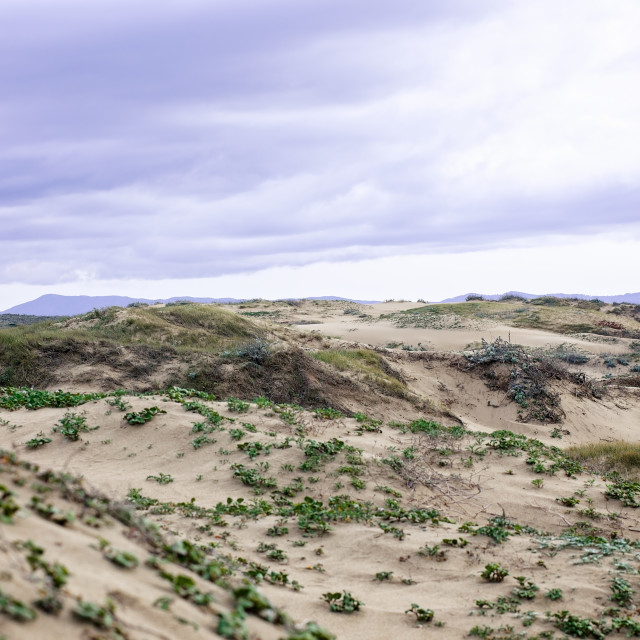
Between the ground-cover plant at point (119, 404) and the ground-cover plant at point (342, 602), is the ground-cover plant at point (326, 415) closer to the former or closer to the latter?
the ground-cover plant at point (119, 404)

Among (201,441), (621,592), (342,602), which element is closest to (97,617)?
(342,602)

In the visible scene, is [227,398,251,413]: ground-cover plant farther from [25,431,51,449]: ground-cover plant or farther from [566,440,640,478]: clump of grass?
[566,440,640,478]: clump of grass

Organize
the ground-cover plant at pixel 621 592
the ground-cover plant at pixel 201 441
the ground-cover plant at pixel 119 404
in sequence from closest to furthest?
the ground-cover plant at pixel 621 592 < the ground-cover plant at pixel 201 441 < the ground-cover plant at pixel 119 404

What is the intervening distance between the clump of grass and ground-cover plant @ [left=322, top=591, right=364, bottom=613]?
19.9ft

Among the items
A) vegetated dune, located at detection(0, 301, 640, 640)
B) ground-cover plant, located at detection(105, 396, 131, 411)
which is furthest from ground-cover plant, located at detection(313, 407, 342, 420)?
ground-cover plant, located at detection(105, 396, 131, 411)

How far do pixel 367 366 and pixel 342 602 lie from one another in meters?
11.0

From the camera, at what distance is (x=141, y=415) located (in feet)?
29.0

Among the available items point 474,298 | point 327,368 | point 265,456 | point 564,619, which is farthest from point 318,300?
point 564,619

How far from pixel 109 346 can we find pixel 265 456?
7406mm

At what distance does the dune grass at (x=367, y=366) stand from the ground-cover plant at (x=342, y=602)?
9.38 meters

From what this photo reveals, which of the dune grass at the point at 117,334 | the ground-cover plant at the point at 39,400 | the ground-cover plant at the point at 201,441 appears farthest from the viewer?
the dune grass at the point at 117,334

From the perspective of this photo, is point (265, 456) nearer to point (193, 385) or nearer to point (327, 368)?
point (193, 385)

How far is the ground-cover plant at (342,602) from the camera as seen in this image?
4305mm

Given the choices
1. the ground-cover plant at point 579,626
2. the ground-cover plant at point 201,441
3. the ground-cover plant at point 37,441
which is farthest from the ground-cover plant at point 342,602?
the ground-cover plant at point 37,441
